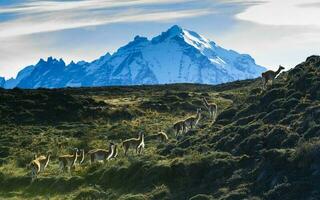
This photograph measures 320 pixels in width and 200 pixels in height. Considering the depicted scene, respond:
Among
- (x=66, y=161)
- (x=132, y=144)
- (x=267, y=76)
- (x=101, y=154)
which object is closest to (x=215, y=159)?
(x=132, y=144)

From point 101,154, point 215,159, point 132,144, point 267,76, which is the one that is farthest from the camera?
point 267,76

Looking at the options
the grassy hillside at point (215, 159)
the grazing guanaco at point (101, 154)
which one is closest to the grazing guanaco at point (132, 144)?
the grassy hillside at point (215, 159)

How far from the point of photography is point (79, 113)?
57531 millimetres

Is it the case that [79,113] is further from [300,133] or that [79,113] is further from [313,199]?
[313,199]

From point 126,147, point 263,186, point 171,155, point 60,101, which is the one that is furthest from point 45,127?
point 263,186

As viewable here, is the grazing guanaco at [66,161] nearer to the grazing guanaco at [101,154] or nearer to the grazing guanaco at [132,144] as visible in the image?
the grazing guanaco at [101,154]

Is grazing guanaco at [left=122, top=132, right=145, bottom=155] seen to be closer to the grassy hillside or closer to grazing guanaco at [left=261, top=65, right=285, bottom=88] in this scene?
the grassy hillside

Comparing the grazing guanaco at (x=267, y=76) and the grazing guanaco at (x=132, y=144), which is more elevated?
the grazing guanaco at (x=267, y=76)

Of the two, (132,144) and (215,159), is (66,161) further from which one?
(215,159)

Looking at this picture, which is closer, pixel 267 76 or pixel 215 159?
pixel 215 159

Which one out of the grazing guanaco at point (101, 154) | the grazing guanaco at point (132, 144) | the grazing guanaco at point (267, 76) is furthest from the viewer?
the grazing guanaco at point (267, 76)

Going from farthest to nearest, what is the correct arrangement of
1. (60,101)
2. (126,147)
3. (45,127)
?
(60,101)
(45,127)
(126,147)

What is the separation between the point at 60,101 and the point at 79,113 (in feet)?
18.4

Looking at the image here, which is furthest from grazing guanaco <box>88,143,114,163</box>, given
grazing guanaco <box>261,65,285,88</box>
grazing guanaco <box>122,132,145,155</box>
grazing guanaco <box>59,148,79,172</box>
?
grazing guanaco <box>261,65,285,88</box>
